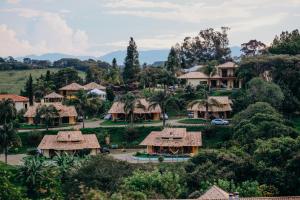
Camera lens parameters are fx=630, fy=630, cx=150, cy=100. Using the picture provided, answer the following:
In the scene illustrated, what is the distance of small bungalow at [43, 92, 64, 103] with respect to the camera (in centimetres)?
8888

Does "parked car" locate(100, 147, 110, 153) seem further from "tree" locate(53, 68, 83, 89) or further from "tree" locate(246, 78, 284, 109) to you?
"tree" locate(53, 68, 83, 89)

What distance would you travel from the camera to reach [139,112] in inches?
3108

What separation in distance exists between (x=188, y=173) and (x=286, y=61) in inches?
1232

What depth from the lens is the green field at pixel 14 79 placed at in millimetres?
113700

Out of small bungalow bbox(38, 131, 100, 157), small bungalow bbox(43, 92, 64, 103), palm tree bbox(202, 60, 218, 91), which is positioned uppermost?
palm tree bbox(202, 60, 218, 91)

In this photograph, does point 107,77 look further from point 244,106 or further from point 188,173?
point 188,173

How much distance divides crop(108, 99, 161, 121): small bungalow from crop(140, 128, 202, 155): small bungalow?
11.0 metres

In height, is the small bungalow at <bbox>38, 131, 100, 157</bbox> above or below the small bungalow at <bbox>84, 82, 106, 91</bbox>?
below

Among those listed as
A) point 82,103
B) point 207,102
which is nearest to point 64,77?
point 82,103

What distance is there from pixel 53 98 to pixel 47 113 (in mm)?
13192

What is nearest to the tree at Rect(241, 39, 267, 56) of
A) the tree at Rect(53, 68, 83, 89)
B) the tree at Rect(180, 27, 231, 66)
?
the tree at Rect(180, 27, 231, 66)

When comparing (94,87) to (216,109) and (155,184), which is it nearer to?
(216,109)

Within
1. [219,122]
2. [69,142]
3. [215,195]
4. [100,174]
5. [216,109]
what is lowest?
[215,195]

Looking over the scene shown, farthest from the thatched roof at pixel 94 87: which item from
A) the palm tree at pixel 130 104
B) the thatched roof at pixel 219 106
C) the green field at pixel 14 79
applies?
the thatched roof at pixel 219 106
